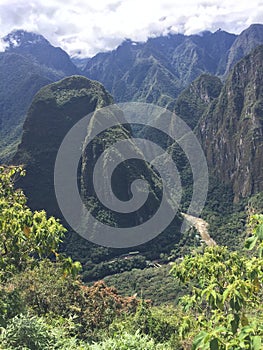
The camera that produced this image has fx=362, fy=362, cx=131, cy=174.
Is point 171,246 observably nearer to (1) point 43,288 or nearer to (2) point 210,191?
(2) point 210,191

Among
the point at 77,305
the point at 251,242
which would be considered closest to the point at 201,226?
the point at 77,305

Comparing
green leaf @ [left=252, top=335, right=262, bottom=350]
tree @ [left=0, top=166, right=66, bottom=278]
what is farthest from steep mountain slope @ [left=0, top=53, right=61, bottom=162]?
green leaf @ [left=252, top=335, right=262, bottom=350]

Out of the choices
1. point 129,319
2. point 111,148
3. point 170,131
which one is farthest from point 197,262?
point 170,131

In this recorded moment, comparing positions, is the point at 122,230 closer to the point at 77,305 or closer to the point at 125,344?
the point at 77,305

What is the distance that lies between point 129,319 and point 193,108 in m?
151

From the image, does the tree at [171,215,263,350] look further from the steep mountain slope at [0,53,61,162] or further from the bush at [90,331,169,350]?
the steep mountain slope at [0,53,61,162]

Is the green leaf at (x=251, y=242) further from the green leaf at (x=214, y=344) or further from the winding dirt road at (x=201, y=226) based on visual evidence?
the winding dirt road at (x=201, y=226)

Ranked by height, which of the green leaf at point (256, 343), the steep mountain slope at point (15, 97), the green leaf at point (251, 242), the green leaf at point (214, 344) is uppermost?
the steep mountain slope at point (15, 97)

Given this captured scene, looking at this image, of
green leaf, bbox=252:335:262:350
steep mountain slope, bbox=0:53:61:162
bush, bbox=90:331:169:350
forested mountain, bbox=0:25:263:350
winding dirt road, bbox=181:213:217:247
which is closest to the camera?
green leaf, bbox=252:335:262:350

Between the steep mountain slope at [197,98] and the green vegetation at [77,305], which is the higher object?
the steep mountain slope at [197,98]

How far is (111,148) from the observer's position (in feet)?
293

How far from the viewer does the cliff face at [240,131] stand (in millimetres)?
100312

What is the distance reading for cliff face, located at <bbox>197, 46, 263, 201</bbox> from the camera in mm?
100312

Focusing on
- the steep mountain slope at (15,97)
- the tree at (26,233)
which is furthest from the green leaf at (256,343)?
the steep mountain slope at (15,97)
